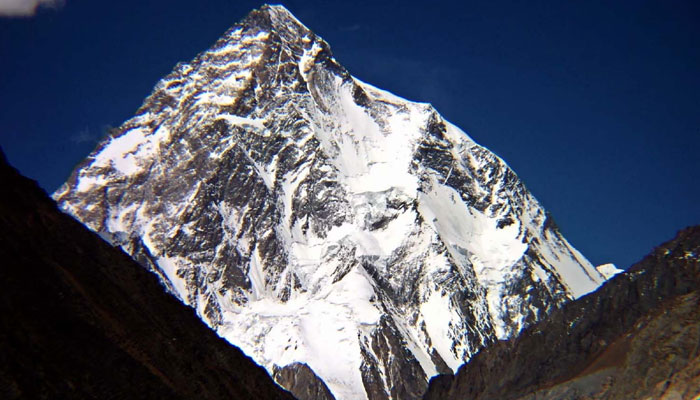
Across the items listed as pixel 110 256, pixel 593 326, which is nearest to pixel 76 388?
pixel 110 256

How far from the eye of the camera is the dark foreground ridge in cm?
3725

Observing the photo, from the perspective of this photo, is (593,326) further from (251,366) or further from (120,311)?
(120,311)

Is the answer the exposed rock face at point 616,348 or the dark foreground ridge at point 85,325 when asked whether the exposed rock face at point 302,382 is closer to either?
the exposed rock face at point 616,348

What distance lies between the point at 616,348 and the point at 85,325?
60.5 metres

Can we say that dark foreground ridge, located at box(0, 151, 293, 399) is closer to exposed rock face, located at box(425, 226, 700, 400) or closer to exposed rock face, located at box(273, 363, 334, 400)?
exposed rock face, located at box(425, 226, 700, 400)

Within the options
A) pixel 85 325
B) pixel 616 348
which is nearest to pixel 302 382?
pixel 616 348

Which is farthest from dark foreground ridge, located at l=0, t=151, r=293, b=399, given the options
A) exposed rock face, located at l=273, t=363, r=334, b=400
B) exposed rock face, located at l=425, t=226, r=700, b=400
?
exposed rock face, located at l=273, t=363, r=334, b=400

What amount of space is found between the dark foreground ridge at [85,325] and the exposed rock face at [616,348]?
31536mm

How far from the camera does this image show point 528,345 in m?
118

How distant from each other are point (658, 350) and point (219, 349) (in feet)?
119

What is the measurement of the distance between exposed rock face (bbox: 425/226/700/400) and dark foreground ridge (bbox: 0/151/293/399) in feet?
103

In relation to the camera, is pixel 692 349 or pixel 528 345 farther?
pixel 528 345

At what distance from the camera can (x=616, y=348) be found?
87.5m

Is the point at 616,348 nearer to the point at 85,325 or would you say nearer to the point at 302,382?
the point at 85,325
